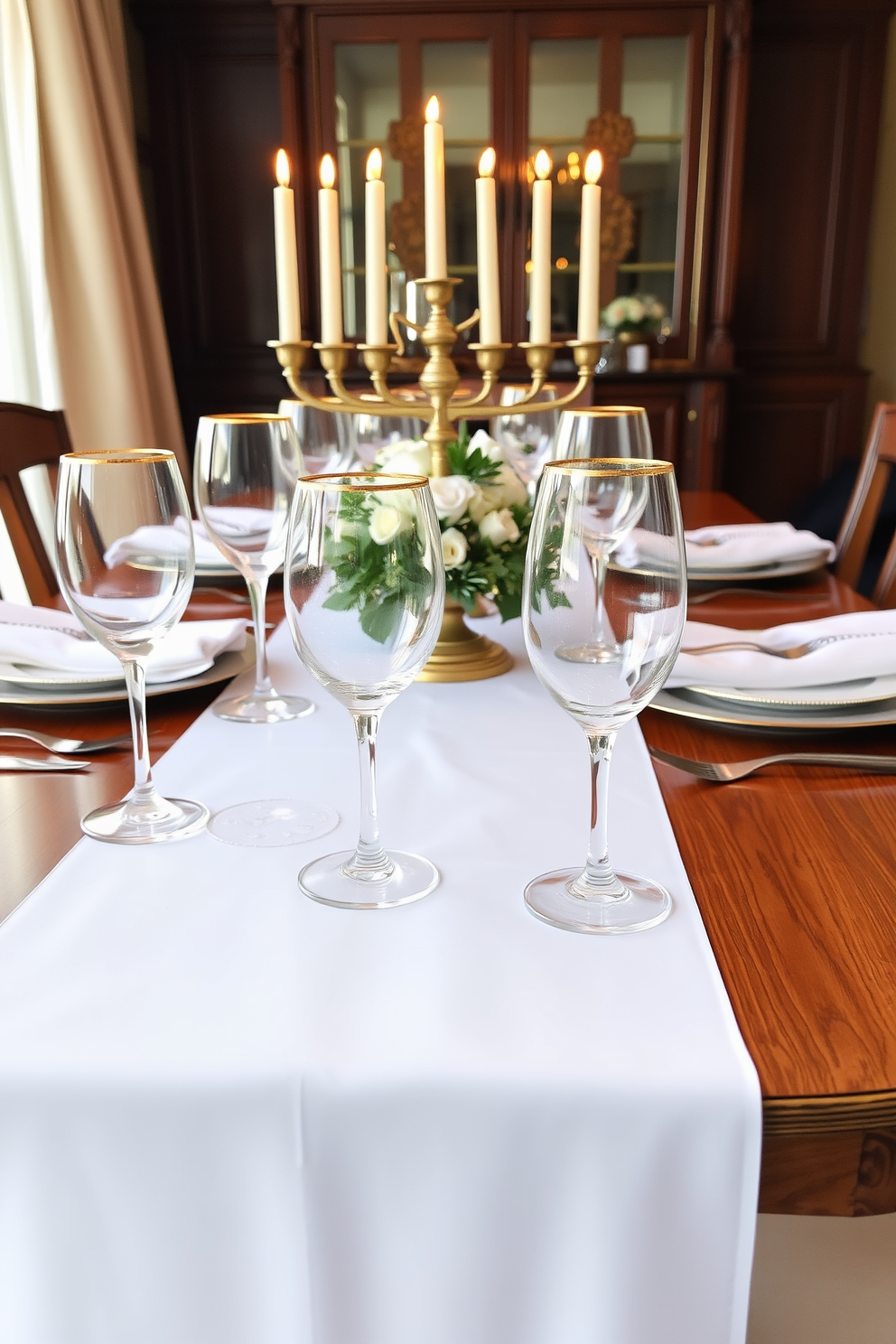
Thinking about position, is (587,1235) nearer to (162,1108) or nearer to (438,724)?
(162,1108)

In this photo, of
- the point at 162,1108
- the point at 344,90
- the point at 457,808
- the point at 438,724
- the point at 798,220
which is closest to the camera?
the point at 162,1108

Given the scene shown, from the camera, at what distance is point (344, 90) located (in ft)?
11.4

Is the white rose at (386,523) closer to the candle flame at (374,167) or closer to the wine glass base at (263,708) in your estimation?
the wine glass base at (263,708)

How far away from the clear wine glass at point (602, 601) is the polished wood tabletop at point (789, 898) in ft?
0.23

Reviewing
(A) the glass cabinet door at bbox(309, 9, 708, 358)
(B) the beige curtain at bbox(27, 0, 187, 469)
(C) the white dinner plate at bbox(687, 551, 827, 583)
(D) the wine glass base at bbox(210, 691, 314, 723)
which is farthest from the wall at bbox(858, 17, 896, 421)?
(D) the wine glass base at bbox(210, 691, 314, 723)

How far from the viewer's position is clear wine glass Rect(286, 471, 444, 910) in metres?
0.50

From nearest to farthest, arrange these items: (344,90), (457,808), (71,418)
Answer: (457,808), (71,418), (344,90)

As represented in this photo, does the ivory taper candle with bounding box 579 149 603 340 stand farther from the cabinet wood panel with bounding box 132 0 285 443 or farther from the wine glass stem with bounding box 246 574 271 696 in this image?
the cabinet wood panel with bounding box 132 0 285 443

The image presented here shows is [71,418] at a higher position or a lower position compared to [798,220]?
lower

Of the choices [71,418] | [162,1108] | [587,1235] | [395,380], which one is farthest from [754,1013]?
[395,380]

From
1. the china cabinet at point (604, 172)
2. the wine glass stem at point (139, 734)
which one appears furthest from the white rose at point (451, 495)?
the china cabinet at point (604, 172)

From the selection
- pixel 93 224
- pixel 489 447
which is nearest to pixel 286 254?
pixel 489 447

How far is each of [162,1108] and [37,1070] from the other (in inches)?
2.1

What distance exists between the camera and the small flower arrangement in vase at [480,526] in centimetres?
92
